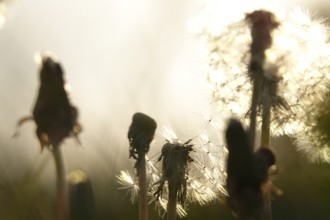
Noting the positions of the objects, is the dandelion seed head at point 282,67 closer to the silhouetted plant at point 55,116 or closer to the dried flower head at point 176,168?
the dried flower head at point 176,168

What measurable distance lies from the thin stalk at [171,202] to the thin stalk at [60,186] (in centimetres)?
106

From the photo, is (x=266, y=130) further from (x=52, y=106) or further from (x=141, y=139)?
(x=52, y=106)

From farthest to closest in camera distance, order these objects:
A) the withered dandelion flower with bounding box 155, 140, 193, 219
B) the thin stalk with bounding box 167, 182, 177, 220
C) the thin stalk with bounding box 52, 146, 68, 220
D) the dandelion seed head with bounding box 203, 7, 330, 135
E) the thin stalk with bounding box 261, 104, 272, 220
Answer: the dandelion seed head with bounding box 203, 7, 330, 135 → the withered dandelion flower with bounding box 155, 140, 193, 219 → the thin stalk with bounding box 167, 182, 177, 220 → the thin stalk with bounding box 261, 104, 272, 220 → the thin stalk with bounding box 52, 146, 68, 220

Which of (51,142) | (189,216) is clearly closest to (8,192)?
(51,142)

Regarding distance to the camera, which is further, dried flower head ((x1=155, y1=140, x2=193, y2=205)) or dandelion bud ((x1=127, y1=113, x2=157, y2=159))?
dried flower head ((x1=155, y1=140, x2=193, y2=205))

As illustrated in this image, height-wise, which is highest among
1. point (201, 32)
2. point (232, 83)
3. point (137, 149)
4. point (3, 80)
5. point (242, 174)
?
point (201, 32)

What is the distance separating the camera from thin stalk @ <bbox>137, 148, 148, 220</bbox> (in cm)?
358

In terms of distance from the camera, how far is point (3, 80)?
4.18 metres

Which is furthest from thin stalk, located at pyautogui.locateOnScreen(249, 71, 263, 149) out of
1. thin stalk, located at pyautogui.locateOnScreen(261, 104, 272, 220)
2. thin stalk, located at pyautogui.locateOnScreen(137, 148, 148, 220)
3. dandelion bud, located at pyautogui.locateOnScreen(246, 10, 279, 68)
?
thin stalk, located at pyautogui.locateOnScreen(137, 148, 148, 220)

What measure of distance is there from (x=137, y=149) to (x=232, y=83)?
3.44ft

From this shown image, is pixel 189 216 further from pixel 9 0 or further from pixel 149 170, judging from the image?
pixel 9 0

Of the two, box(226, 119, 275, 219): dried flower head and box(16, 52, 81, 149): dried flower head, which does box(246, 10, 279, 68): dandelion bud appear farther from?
box(16, 52, 81, 149): dried flower head

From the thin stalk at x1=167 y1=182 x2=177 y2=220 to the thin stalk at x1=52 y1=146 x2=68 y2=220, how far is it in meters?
1.06

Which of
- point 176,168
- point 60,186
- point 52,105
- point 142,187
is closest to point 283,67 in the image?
point 176,168
